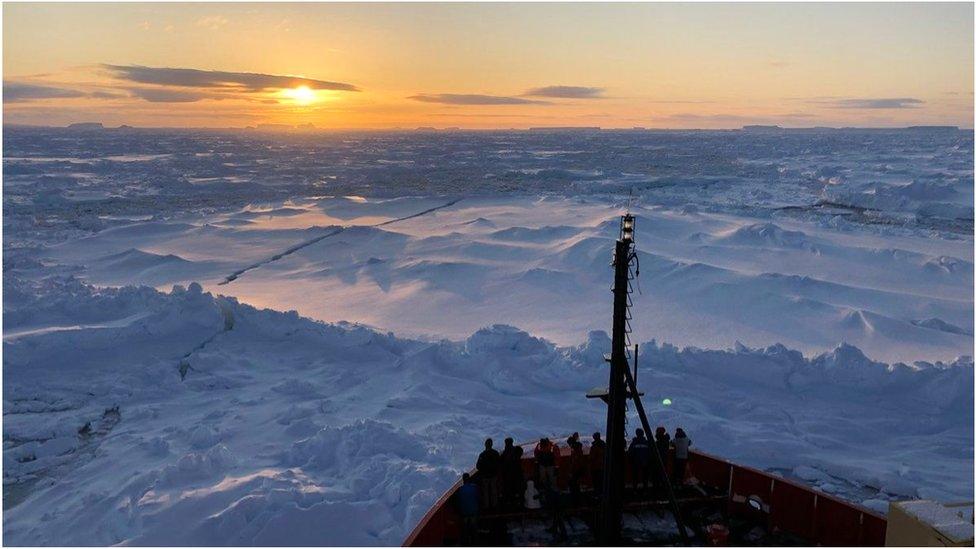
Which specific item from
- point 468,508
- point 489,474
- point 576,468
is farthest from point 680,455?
point 468,508

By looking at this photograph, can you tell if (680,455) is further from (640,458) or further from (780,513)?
(780,513)

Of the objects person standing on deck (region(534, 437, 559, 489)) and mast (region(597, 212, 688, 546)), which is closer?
mast (region(597, 212, 688, 546))

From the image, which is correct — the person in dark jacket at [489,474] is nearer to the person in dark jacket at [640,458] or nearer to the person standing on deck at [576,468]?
the person standing on deck at [576,468]

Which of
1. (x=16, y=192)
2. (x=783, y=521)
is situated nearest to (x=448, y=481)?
(x=783, y=521)

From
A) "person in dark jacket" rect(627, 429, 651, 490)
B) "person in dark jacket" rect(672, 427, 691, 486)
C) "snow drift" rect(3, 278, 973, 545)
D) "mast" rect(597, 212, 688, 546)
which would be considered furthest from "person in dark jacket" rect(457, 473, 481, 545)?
"person in dark jacket" rect(672, 427, 691, 486)

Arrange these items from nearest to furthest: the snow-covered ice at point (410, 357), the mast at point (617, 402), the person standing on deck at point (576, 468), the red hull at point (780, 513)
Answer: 1. the mast at point (617, 402)
2. the red hull at point (780, 513)
3. the person standing on deck at point (576, 468)
4. the snow-covered ice at point (410, 357)

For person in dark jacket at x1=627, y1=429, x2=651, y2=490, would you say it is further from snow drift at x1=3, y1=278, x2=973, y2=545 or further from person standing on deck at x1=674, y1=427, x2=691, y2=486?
snow drift at x1=3, y1=278, x2=973, y2=545

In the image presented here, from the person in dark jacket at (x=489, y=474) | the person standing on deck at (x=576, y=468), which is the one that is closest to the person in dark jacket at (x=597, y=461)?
the person standing on deck at (x=576, y=468)
